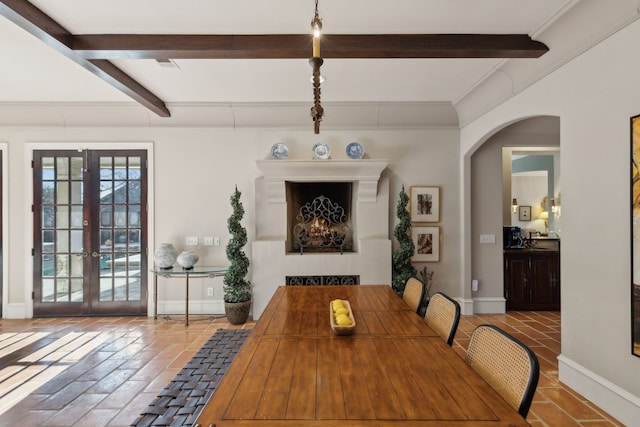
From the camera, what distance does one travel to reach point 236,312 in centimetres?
416

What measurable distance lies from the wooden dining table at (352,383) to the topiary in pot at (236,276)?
7.74ft

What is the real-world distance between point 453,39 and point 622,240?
6.08 feet

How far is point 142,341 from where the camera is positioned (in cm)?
367

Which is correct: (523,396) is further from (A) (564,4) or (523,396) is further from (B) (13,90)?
(B) (13,90)

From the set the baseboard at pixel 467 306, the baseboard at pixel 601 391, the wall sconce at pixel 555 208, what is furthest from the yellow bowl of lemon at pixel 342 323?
the wall sconce at pixel 555 208

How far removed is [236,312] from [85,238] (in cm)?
235

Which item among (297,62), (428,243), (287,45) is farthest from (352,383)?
(428,243)

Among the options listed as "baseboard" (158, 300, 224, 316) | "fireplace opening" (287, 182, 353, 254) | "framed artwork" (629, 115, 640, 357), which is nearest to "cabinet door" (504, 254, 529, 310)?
"fireplace opening" (287, 182, 353, 254)

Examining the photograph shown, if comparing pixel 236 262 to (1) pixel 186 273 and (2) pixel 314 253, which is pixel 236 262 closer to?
(1) pixel 186 273

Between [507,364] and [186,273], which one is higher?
[507,364]

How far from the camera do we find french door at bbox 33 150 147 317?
4559 millimetres

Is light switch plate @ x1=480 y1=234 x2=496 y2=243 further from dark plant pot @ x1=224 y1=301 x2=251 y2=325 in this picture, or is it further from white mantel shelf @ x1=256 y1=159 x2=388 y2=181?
dark plant pot @ x1=224 y1=301 x2=251 y2=325

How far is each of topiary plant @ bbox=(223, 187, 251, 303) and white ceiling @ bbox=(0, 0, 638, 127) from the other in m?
1.32

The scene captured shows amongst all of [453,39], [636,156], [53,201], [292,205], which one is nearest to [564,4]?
[453,39]
